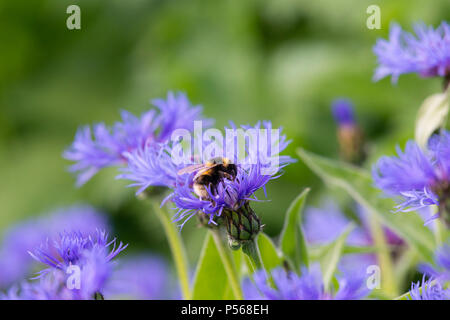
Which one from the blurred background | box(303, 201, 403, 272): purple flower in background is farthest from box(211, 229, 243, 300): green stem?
the blurred background

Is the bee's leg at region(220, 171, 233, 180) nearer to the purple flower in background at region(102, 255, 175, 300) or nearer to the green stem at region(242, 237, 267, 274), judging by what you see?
the green stem at region(242, 237, 267, 274)

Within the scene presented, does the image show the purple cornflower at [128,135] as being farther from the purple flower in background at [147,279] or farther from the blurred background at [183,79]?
the blurred background at [183,79]

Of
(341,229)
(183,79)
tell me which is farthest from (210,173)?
(183,79)

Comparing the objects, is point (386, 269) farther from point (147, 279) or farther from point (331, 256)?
point (147, 279)

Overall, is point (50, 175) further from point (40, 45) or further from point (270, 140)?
point (270, 140)

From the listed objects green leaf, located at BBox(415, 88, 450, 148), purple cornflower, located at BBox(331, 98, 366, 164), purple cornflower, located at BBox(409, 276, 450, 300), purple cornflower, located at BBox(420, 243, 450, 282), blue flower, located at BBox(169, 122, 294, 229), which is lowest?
purple cornflower, located at BBox(409, 276, 450, 300)

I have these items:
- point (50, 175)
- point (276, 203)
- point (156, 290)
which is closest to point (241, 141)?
point (156, 290)
